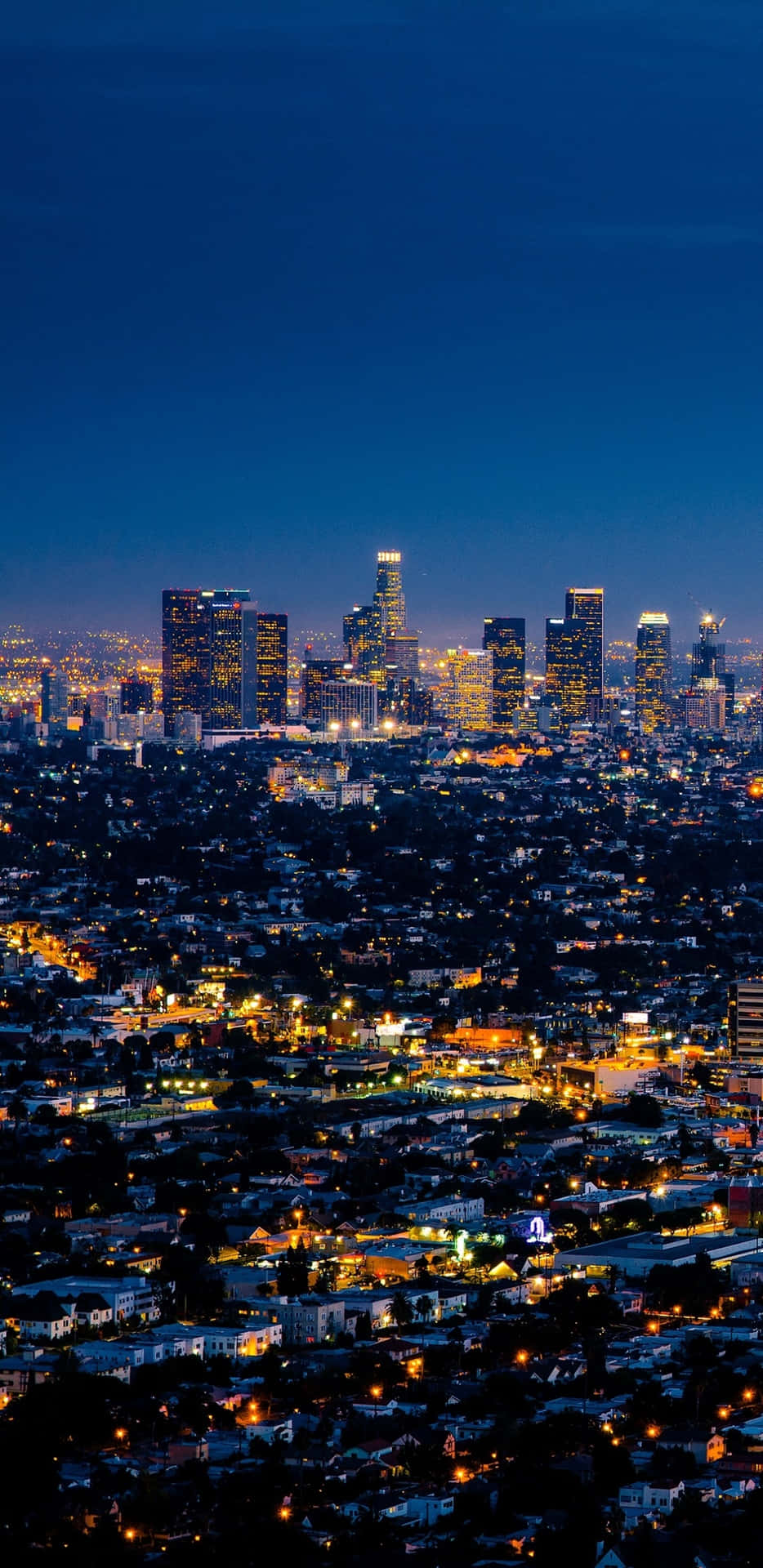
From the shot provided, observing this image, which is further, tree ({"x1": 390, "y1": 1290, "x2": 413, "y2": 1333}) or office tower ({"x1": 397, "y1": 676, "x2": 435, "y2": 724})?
office tower ({"x1": 397, "y1": 676, "x2": 435, "y2": 724})

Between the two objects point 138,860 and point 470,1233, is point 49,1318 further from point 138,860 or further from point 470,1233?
point 138,860

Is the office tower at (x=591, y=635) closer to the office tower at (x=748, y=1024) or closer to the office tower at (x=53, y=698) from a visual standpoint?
the office tower at (x=53, y=698)

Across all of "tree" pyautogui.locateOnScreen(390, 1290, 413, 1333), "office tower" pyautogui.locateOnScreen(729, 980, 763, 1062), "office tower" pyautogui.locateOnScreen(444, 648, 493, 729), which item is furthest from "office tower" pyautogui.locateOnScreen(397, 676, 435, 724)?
"tree" pyautogui.locateOnScreen(390, 1290, 413, 1333)

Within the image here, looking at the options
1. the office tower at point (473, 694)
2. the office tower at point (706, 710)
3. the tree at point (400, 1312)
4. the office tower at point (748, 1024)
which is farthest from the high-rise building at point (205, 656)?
the tree at point (400, 1312)

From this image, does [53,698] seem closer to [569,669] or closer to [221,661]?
[221,661]

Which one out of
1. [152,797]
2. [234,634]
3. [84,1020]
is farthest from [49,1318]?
[234,634]

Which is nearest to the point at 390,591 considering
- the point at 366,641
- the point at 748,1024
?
the point at 366,641

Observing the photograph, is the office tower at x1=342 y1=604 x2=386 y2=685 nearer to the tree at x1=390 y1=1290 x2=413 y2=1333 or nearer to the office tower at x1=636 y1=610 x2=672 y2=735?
the office tower at x1=636 y1=610 x2=672 y2=735
